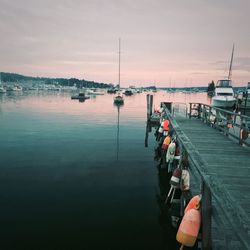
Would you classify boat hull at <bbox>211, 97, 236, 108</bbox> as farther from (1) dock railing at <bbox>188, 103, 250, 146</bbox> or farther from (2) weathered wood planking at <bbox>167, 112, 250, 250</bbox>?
(2) weathered wood planking at <bbox>167, 112, 250, 250</bbox>

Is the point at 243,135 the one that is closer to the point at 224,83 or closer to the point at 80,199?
the point at 80,199

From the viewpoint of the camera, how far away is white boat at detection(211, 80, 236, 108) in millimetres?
40281

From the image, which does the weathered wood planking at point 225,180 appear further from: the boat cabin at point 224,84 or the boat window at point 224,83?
the boat window at point 224,83

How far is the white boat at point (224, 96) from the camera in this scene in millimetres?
40281

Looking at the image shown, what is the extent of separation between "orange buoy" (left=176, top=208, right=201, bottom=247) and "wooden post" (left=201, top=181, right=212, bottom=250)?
173 millimetres

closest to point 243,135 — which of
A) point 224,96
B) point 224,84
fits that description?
point 224,96

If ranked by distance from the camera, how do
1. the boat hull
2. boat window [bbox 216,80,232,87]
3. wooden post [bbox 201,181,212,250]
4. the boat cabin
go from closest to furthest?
wooden post [bbox 201,181,212,250] → the boat hull → the boat cabin → boat window [bbox 216,80,232,87]

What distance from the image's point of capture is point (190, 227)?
4426 millimetres

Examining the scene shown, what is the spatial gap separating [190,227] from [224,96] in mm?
40123

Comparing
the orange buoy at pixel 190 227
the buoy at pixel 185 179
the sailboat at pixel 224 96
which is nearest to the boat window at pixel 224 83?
the sailboat at pixel 224 96

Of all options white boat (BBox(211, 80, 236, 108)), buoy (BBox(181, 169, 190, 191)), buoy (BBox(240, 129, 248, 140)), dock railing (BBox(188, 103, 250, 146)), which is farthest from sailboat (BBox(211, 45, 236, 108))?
buoy (BBox(181, 169, 190, 191))

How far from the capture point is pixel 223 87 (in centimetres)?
4284

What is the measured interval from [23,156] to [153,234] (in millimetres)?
9962

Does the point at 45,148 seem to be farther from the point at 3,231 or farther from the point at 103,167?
the point at 3,231
